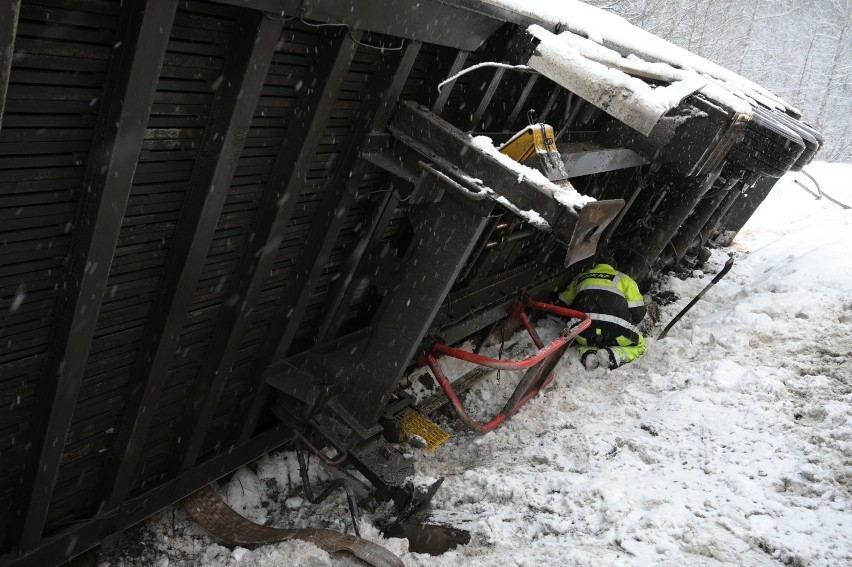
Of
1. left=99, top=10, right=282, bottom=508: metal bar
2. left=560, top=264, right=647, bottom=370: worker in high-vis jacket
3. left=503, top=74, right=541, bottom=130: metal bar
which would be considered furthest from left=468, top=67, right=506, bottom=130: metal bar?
left=560, top=264, right=647, bottom=370: worker in high-vis jacket

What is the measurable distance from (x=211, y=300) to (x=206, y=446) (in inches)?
58.6

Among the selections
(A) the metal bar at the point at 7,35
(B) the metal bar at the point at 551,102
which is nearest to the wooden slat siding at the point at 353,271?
(B) the metal bar at the point at 551,102

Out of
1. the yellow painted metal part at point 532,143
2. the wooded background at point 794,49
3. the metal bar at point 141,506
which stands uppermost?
the wooded background at point 794,49

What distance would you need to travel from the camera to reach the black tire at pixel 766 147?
5.20m

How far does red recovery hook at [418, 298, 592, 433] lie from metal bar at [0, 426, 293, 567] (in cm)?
140

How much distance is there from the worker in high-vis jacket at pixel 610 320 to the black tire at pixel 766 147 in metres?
1.81

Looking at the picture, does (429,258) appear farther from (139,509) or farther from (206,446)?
(139,509)

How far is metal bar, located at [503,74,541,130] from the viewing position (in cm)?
428

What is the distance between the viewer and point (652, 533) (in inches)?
150

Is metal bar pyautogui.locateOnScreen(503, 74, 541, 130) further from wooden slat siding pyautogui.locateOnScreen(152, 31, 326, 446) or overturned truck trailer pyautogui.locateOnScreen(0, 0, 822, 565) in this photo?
wooden slat siding pyautogui.locateOnScreen(152, 31, 326, 446)

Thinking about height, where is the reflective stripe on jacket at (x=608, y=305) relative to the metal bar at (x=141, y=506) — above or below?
above

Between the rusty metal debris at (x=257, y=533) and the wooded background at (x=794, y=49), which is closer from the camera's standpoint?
the rusty metal debris at (x=257, y=533)

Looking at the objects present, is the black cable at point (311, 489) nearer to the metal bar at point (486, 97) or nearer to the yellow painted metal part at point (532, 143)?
the yellow painted metal part at point (532, 143)

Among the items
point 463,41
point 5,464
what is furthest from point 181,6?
point 5,464
